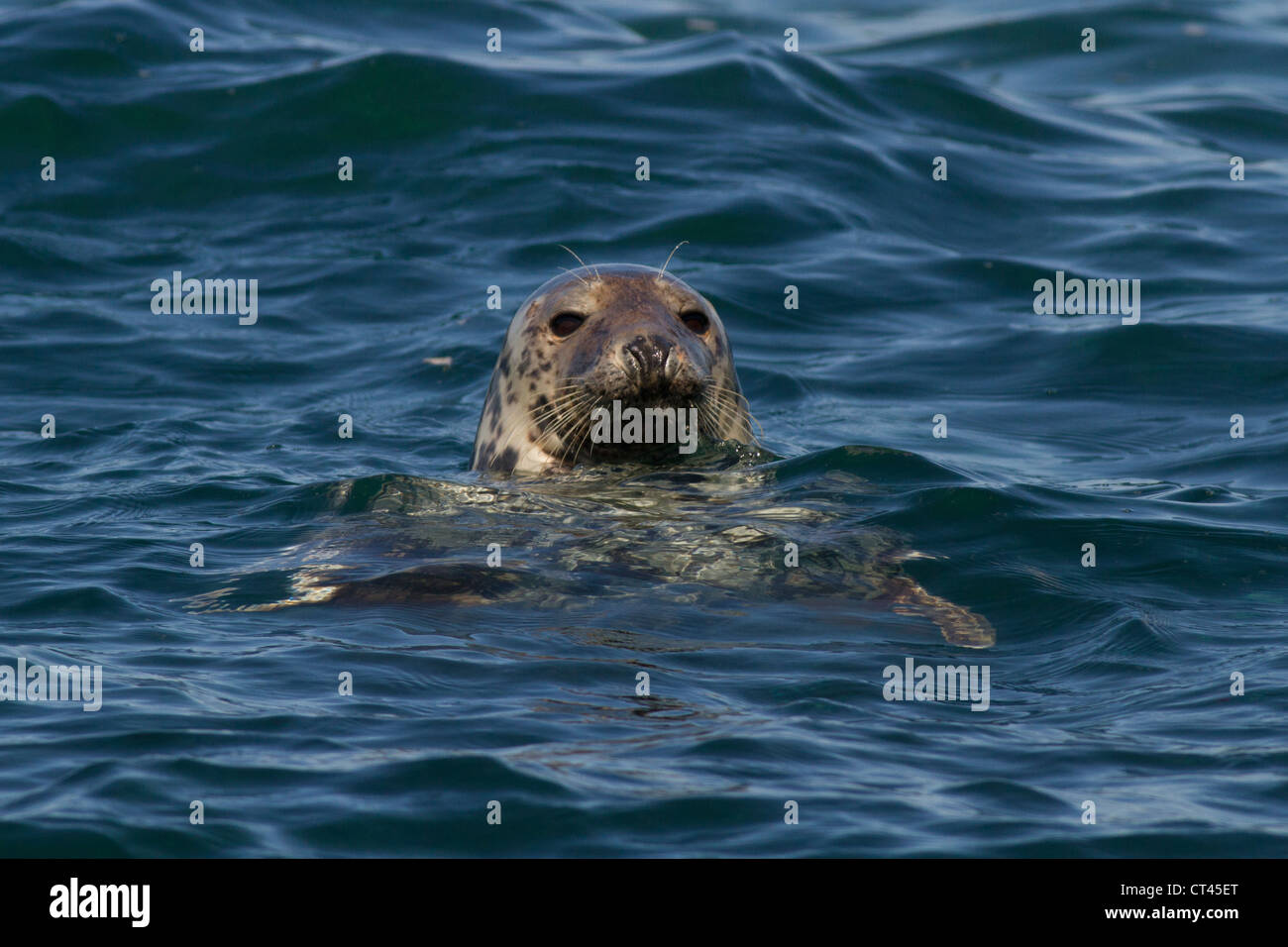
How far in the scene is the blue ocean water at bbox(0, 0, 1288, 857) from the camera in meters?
5.74

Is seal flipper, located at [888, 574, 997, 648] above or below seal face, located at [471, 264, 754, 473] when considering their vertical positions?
below

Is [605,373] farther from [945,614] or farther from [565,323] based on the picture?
[945,614]

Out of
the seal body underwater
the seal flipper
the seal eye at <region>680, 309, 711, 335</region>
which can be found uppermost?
the seal eye at <region>680, 309, 711, 335</region>

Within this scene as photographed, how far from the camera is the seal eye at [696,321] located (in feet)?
29.9

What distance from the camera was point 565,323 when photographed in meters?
9.20

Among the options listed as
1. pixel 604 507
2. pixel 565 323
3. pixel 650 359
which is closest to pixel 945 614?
pixel 604 507

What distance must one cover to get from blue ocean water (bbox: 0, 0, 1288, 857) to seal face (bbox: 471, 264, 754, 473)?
9.6 inches

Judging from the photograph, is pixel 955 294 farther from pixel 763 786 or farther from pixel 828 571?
pixel 763 786

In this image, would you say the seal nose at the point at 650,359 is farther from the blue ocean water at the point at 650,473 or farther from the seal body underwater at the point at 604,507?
the blue ocean water at the point at 650,473

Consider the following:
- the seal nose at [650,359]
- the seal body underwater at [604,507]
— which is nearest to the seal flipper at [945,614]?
the seal body underwater at [604,507]

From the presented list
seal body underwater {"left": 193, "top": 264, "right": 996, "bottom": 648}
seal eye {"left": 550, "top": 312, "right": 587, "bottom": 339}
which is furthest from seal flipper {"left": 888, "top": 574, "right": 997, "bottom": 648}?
seal eye {"left": 550, "top": 312, "right": 587, "bottom": 339}

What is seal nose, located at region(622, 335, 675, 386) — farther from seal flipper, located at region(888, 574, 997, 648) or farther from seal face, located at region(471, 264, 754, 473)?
seal flipper, located at region(888, 574, 997, 648)

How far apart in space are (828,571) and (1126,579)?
4.88ft
